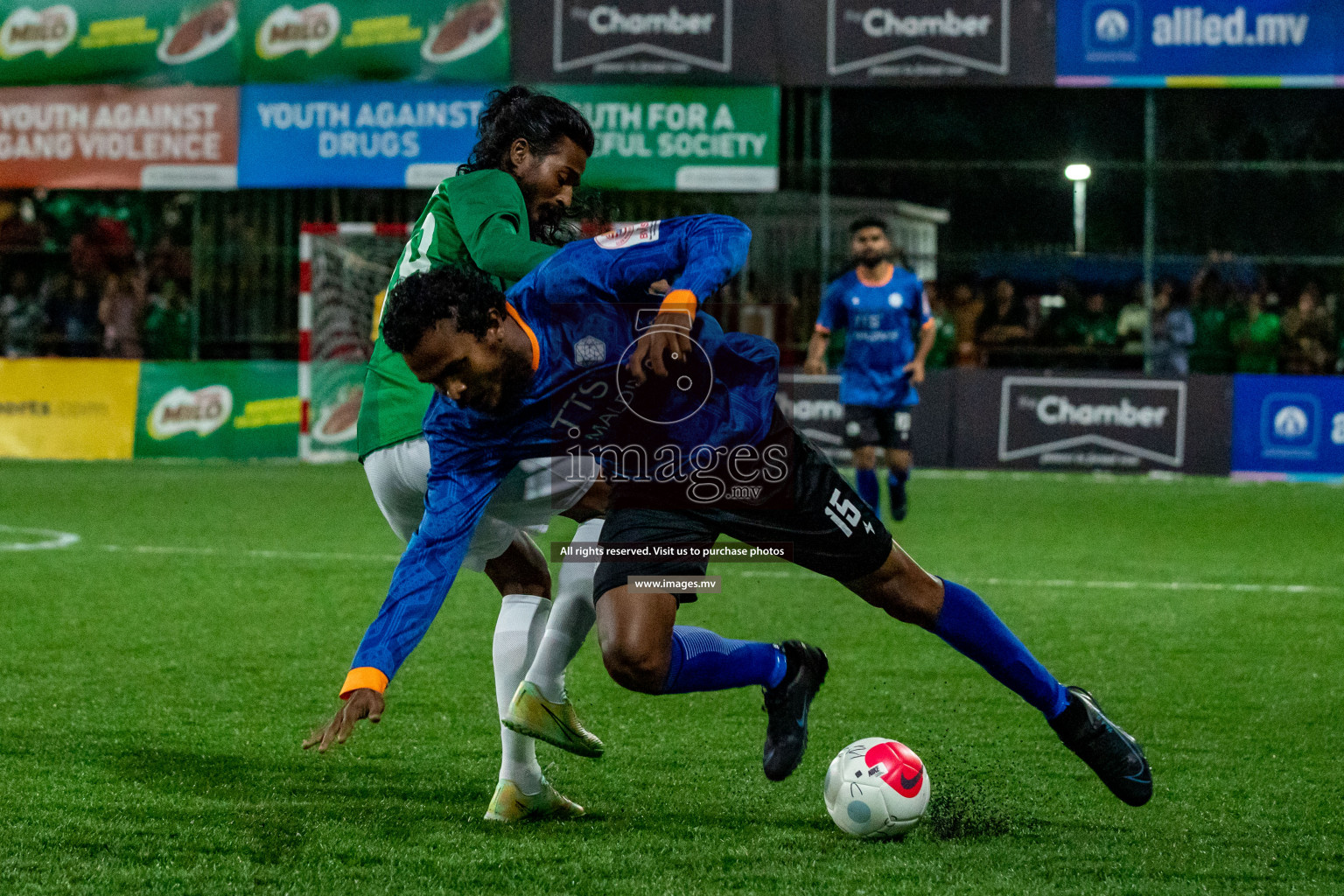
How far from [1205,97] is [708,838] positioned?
62.3ft

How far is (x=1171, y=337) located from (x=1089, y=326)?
77 centimetres

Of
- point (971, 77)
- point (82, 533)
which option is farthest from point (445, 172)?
point (82, 533)

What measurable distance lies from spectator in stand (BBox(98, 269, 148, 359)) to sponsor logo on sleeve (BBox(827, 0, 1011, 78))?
725cm

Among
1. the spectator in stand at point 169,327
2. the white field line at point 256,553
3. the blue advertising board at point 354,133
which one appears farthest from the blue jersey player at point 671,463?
the spectator in stand at point 169,327

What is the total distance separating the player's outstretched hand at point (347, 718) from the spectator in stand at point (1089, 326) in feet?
44.4

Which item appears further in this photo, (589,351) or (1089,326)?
(1089,326)

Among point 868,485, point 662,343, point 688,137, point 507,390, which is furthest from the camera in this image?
point 688,137

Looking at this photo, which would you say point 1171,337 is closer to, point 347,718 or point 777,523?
point 777,523

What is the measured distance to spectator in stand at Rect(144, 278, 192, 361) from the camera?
16312 millimetres

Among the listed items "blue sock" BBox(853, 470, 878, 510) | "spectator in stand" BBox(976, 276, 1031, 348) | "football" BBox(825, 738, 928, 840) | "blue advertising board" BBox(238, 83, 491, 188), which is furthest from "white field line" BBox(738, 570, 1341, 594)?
"blue advertising board" BBox(238, 83, 491, 188)

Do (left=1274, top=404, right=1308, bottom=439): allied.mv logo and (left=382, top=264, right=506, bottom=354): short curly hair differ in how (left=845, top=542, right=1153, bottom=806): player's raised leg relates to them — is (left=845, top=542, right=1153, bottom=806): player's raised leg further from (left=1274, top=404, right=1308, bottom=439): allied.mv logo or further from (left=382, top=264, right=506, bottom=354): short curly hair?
(left=1274, top=404, right=1308, bottom=439): allied.mv logo

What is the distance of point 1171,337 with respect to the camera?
15.8 m

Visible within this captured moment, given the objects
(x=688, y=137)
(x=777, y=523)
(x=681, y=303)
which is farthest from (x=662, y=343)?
(x=688, y=137)

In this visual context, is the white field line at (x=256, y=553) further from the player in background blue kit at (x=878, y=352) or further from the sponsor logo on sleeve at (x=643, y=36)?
the sponsor logo on sleeve at (x=643, y=36)
